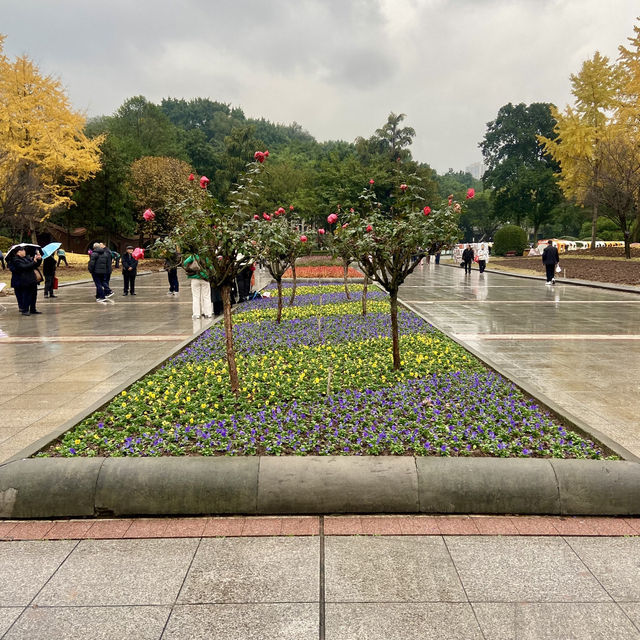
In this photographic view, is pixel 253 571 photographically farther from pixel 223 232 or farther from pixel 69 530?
pixel 223 232

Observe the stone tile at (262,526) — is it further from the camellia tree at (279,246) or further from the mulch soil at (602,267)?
the mulch soil at (602,267)

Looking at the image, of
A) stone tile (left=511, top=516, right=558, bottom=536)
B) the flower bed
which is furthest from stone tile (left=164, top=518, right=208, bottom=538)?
stone tile (left=511, top=516, right=558, bottom=536)

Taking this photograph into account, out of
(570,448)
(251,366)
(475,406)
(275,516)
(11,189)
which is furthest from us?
(11,189)

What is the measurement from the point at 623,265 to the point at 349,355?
83.7 ft

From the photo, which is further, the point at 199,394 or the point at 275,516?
the point at 199,394

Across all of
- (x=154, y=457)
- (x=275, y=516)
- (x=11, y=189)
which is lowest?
(x=275, y=516)

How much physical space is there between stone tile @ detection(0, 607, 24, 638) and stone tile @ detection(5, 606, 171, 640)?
35 mm

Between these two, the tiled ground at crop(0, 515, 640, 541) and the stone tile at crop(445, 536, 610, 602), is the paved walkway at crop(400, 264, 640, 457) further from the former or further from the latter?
the stone tile at crop(445, 536, 610, 602)

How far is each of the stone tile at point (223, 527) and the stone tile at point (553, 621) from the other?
1.59 metres

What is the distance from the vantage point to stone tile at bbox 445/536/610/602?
2775 millimetres

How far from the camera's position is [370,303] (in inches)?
556

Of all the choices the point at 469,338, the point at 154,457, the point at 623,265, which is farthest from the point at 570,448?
the point at 623,265

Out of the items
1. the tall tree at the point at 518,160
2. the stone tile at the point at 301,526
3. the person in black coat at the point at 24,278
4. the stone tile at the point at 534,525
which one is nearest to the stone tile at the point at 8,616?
the stone tile at the point at 301,526

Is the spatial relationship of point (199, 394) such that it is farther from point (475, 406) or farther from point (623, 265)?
point (623, 265)
